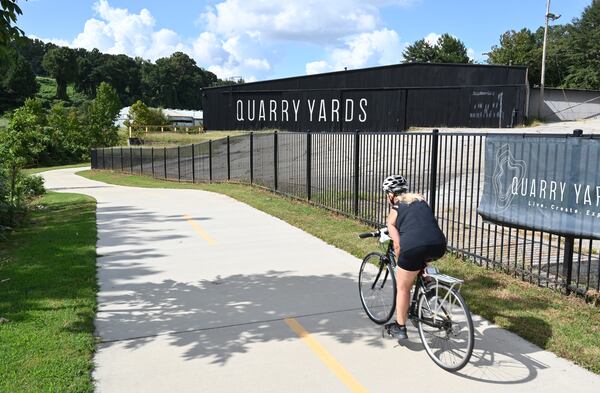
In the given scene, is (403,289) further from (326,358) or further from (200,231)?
(200,231)

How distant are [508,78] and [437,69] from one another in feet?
15.4

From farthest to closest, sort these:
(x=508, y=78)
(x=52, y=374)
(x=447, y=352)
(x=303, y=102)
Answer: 1. (x=303, y=102)
2. (x=508, y=78)
3. (x=447, y=352)
4. (x=52, y=374)

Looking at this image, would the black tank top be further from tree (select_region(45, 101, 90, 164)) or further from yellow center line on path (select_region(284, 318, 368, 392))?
tree (select_region(45, 101, 90, 164))

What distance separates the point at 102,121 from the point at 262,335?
69659 mm

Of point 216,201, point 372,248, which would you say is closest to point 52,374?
point 372,248

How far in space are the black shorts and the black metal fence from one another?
82.7 inches

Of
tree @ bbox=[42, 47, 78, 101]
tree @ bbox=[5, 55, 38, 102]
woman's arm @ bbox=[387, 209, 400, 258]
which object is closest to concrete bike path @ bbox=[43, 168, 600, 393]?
woman's arm @ bbox=[387, 209, 400, 258]

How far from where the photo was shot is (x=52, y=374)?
4.10 metres

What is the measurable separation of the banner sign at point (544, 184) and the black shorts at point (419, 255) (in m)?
1.96

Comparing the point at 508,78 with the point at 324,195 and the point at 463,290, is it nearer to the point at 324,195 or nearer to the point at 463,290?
the point at 324,195

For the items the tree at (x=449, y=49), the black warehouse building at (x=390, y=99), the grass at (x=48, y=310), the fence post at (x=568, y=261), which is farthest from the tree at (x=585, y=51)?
the grass at (x=48, y=310)

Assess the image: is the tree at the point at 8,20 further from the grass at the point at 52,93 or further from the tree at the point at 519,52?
the grass at the point at 52,93

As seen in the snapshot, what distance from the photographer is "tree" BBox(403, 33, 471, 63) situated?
107 meters

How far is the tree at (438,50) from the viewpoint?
353 feet
